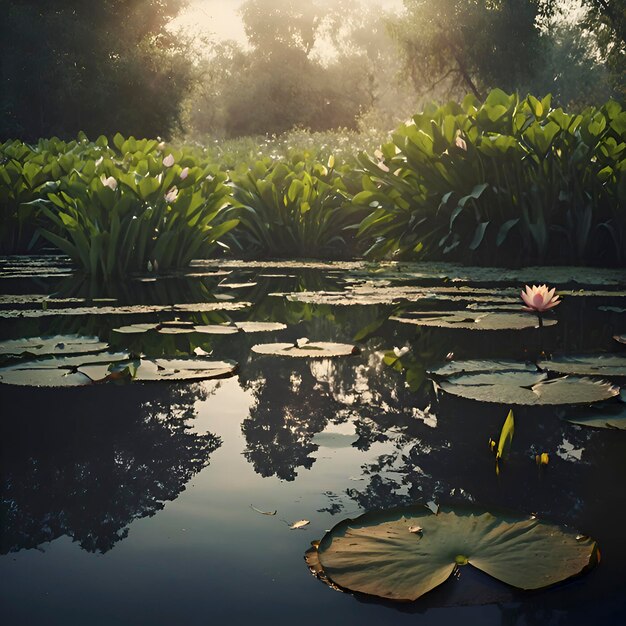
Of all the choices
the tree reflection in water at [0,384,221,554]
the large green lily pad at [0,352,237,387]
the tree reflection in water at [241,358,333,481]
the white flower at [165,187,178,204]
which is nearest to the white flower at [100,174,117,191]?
the white flower at [165,187,178,204]

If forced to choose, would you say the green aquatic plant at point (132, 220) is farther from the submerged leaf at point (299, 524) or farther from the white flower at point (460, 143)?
the submerged leaf at point (299, 524)

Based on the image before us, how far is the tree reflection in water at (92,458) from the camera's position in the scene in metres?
1.42

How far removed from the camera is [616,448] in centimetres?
181

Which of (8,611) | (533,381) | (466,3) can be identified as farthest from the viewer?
(466,3)


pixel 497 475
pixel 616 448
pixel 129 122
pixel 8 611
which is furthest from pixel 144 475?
pixel 129 122

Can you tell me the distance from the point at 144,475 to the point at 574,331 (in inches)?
93.0

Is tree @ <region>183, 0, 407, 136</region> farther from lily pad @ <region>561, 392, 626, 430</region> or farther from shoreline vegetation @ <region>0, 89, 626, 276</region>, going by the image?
lily pad @ <region>561, 392, 626, 430</region>

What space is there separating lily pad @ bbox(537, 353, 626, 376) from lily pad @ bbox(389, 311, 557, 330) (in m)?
0.51

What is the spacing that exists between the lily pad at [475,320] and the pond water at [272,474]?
0.06 ft

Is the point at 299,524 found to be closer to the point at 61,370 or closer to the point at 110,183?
the point at 61,370

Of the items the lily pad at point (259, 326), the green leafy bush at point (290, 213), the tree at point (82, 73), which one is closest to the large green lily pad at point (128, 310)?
the lily pad at point (259, 326)

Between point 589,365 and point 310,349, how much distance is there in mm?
969

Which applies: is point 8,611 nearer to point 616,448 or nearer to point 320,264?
point 616,448

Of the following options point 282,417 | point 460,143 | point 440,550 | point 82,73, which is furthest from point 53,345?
point 82,73
